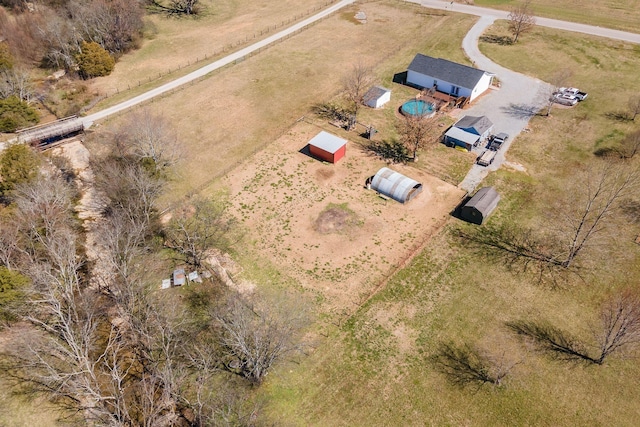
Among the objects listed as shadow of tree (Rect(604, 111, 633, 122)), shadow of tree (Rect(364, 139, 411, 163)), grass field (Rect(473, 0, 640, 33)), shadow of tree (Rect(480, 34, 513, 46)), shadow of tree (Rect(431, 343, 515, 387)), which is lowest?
shadow of tree (Rect(431, 343, 515, 387))

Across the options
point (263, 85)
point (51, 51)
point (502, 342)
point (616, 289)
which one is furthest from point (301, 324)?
point (51, 51)

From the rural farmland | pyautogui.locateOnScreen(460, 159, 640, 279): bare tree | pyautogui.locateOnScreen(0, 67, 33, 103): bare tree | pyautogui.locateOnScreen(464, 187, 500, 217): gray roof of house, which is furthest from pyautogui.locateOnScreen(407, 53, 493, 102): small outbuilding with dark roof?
pyautogui.locateOnScreen(0, 67, 33, 103): bare tree

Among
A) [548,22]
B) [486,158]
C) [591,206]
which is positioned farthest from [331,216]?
[548,22]

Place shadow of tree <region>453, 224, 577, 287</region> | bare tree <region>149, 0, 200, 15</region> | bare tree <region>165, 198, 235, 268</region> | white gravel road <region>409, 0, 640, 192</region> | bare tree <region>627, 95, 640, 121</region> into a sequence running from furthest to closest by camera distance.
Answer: bare tree <region>149, 0, 200, 15</region>
bare tree <region>627, 95, 640, 121</region>
white gravel road <region>409, 0, 640, 192</region>
bare tree <region>165, 198, 235, 268</region>
shadow of tree <region>453, 224, 577, 287</region>

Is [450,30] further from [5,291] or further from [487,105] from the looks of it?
[5,291]

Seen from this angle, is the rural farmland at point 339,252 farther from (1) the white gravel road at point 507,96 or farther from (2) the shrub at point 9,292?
(1) the white gravel road at point 507,96

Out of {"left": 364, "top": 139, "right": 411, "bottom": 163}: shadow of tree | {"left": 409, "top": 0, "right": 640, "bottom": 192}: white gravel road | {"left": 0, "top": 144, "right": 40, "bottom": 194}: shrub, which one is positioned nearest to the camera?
{"left": 0, "top": 144, "right": 40, "bottom": 194}: shrub

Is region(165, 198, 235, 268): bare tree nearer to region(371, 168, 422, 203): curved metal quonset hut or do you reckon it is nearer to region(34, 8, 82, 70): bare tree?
region(371, 168, 422, 203): curved metal quonset hut

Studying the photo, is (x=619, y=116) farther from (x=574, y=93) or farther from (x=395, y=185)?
(x=395, y=185)
